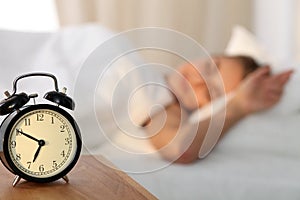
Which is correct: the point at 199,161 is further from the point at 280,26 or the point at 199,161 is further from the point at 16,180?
the point at 280,26

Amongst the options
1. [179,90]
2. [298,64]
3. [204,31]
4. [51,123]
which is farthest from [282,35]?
[51,123]

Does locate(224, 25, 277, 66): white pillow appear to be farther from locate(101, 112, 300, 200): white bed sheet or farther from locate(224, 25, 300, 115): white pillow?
locate(101, 112, 300, 200): white bed sheet

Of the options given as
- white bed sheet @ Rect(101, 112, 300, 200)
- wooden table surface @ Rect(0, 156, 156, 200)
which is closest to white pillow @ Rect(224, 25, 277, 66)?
white bed sheet @ Rect(101, 112, 300, 200)

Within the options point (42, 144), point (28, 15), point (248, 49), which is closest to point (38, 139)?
point (42, 144)

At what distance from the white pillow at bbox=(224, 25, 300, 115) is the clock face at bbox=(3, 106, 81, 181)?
0.94 metres

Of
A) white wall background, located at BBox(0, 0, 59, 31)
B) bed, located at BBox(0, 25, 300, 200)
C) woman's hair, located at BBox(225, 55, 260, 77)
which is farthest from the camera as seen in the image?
white wall background, located at BBox(0, 0, 59, 31)

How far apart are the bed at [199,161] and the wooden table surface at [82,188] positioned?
243mm

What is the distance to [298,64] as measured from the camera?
1848 millimetres

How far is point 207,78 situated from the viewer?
1737 mm

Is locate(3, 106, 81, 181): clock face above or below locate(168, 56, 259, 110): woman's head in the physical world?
above

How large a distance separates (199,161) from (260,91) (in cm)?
32

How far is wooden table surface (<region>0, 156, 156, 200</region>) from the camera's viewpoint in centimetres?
81

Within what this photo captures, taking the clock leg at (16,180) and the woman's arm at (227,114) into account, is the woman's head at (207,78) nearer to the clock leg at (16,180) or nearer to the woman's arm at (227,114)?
the woman's arm at (227,114)

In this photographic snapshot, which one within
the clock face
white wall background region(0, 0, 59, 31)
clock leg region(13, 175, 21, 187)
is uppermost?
the clock face
